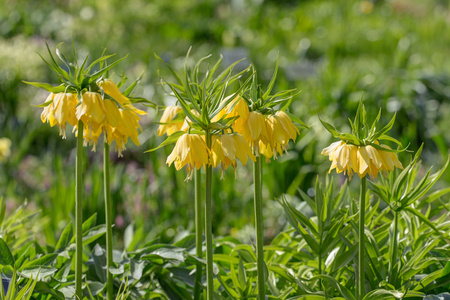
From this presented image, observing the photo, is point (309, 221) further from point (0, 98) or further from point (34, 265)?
point (0, 98)

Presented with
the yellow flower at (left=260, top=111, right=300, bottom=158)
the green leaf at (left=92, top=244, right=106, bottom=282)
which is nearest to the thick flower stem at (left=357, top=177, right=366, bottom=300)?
the yellow flower at (left=260, top=111, right=300, bottom=158)

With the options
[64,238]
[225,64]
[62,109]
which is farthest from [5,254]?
[225,64]

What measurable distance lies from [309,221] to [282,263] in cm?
24

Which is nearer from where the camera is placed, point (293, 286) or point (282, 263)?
point (293, 286)

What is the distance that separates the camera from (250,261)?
1421 mm

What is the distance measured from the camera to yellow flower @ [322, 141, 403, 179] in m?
1.00

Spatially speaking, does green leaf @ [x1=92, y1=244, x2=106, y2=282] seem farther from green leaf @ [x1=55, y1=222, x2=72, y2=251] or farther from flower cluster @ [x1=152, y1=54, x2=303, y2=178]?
flower cluster @ [x1=152, y1=54, x2=303, y2=178]

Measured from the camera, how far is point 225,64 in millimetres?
4848

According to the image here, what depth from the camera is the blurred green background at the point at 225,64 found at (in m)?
2.53

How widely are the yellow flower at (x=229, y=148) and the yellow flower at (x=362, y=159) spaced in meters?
0.17

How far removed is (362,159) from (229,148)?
0.25 metres

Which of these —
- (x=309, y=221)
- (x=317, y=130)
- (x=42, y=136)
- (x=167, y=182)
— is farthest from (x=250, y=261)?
(x=42, y=136)

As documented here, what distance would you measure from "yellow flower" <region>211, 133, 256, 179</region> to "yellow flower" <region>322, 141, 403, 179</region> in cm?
17

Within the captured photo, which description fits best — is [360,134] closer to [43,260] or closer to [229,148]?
[229,148]
